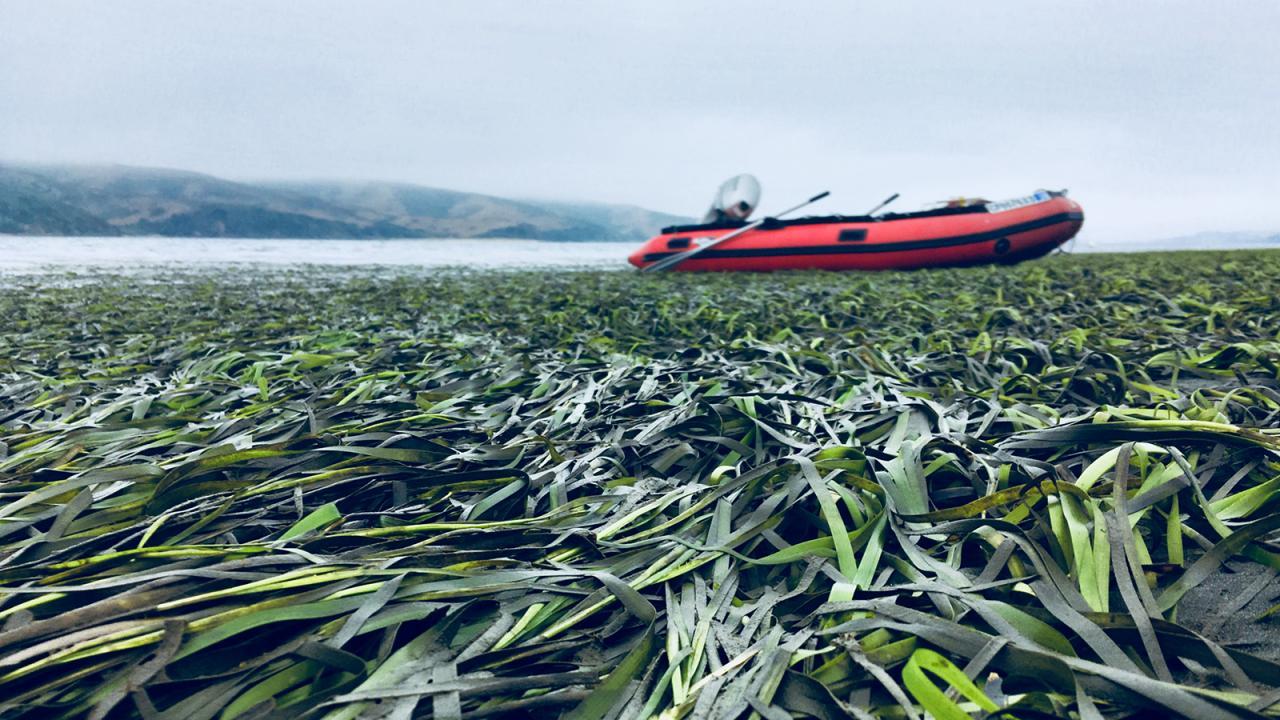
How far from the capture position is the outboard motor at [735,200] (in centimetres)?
1450

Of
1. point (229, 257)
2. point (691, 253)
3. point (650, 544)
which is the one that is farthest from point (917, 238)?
point (229, 257)

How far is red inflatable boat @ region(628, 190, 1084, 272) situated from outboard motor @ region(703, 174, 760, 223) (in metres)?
3.01

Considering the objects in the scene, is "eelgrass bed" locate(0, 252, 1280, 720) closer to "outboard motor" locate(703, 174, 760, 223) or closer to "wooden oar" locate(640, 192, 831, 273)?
"wooden oar" locate(640, 192, 831, 273)

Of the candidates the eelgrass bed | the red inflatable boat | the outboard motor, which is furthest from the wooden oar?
the eelgrass bed

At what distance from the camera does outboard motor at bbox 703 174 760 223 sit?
571 inches

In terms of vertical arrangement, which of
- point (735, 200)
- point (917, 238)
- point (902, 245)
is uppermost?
point (735, 200)

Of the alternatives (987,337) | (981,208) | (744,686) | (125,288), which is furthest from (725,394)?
(981,208)

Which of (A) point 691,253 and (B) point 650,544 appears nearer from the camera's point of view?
(B) point 650,544

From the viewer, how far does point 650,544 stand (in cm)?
114

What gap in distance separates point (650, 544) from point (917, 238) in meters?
10.5

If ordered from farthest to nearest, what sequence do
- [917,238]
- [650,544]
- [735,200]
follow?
[735,200], [917,238], [650,544]

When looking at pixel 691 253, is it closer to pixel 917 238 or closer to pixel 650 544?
pixel 917 238

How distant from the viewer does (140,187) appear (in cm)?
11831

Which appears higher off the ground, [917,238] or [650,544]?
[917,238]
